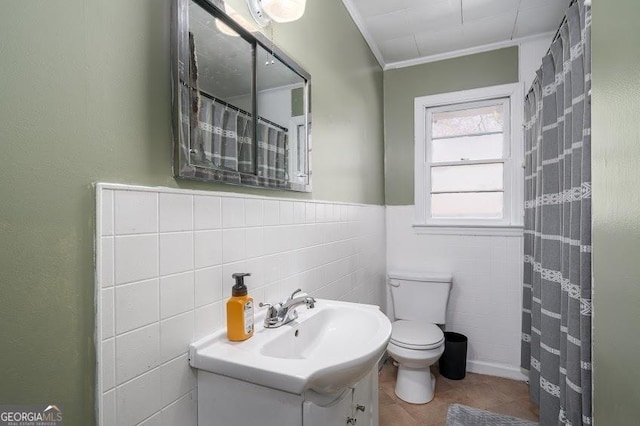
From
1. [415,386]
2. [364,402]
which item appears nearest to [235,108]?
[364,402]

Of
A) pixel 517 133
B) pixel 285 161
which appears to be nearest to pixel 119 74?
pixel 285 161

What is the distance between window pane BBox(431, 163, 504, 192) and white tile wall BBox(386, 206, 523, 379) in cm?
33

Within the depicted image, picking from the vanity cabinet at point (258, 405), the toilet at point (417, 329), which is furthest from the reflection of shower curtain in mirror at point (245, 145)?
the toilet at point (417, 329)

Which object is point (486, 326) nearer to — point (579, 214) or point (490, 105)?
point (579, 214)

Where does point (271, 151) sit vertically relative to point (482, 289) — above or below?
above

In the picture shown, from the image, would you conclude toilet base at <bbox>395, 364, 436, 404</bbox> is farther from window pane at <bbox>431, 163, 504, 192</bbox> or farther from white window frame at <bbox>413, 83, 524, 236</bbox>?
window pane at <bbox>431, 163, 504, 192</bbox>

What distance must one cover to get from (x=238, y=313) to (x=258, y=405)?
0.82 feet

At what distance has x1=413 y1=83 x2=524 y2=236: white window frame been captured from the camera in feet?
7.76

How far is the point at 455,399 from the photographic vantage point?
6.88 ft

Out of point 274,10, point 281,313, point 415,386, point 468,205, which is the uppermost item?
point 274,10

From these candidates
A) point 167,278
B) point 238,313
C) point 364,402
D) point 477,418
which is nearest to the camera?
point 167,278

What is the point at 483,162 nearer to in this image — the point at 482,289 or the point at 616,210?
the point at 482,289

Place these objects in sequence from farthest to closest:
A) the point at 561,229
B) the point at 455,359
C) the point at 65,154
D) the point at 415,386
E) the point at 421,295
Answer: the point at 421,295
the point at 455,359
the point at 415,386
the point at 561,229
the point at 65,154

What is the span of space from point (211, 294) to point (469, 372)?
91.1 inches
